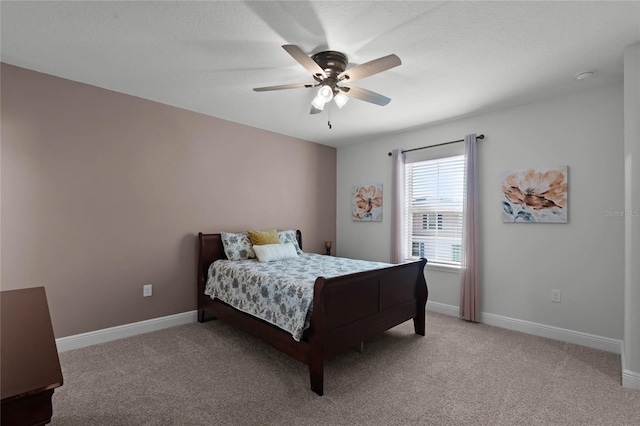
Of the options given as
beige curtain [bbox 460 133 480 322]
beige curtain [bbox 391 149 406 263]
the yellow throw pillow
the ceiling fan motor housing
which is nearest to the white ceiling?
the ceiling fan motor housing

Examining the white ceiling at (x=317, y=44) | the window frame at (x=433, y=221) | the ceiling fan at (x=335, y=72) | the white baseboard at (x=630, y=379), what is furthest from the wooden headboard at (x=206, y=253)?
the white baseboard at (x=630, y=379)

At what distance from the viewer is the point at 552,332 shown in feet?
10.5

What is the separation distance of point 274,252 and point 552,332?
10.1 ft

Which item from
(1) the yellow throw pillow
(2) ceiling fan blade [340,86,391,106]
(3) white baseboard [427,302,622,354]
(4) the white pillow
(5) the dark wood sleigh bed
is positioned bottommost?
(3) white baseboard [427,302,622,354]

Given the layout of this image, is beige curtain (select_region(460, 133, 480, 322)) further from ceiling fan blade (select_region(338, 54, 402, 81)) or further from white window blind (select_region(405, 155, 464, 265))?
ceiling fan blade (select_region(338, 54, 402, 81))

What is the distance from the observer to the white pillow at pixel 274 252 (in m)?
3.67

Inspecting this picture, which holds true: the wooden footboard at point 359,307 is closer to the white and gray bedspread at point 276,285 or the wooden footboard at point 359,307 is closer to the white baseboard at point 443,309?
the white and gray bedspread at point 276,285

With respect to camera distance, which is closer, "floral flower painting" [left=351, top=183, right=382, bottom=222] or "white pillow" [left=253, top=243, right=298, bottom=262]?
"white pillow" [left=253, top=243, right=298, bottom=262]

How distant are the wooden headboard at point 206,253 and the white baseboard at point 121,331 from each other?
0.84ft

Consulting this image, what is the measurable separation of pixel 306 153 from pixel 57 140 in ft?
10.1

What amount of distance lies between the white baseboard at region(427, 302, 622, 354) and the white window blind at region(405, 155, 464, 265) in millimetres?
750

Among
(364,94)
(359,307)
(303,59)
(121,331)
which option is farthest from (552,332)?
(121,331)

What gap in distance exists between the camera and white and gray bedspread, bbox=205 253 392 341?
2445 mm

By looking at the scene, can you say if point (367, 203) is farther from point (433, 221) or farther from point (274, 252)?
point (274, 252)
